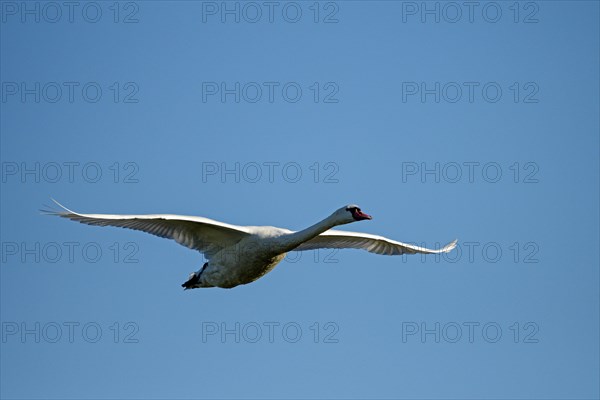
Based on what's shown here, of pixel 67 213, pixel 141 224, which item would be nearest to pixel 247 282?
pixel 141 224

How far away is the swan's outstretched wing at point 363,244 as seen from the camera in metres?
24.0

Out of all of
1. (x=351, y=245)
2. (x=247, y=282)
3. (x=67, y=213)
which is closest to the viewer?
(x=67, y=213)

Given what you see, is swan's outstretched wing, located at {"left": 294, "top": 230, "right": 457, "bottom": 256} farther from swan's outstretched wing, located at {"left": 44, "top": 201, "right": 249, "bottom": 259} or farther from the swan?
swan's outstretched wing, located at {"left": 44, "top": 201, "right": 249, "bottom": 259}

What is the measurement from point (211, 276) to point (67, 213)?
3216 millimetres

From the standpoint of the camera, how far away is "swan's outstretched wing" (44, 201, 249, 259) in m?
21.0

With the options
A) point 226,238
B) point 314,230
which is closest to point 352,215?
point 314,230

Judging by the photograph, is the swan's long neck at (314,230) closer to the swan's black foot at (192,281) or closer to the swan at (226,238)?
the swan at (226,238)

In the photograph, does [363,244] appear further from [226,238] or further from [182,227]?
[182,227]

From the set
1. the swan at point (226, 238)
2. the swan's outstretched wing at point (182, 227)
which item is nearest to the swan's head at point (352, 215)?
the swan at point (226, 238)

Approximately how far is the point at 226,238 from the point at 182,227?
2.95ft

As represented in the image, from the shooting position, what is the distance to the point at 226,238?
22.1 meters

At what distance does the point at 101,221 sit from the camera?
21062mm

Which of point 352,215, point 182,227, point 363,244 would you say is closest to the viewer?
point 352,215

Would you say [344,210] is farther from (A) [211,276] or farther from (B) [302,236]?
(A) [211,276]
